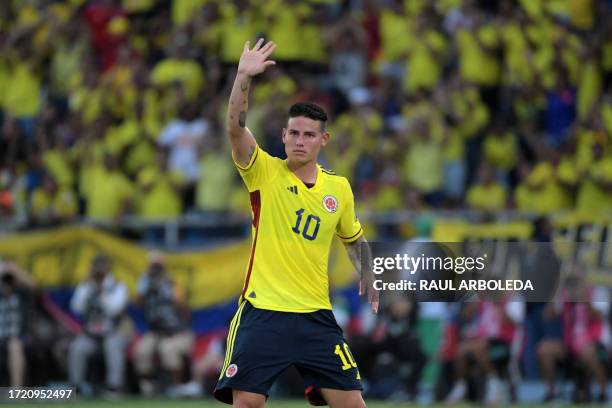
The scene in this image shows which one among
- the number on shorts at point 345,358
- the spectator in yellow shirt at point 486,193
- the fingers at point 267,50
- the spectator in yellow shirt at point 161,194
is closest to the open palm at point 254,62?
the fingers at point 267,50

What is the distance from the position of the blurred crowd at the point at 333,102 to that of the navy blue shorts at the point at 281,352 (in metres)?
8.80

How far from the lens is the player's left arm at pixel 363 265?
8891mm

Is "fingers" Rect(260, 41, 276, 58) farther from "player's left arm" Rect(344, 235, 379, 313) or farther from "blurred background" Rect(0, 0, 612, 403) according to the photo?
"blurred background" Rect(0, 0, 612, 403)

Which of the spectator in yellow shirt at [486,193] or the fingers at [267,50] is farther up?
the fingers at [267,50]

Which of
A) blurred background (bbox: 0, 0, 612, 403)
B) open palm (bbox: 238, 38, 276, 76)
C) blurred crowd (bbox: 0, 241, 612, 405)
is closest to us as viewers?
open palm (bbox: 238, 38, 276, 76)

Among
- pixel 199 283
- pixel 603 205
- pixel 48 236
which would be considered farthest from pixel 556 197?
pixel 48 236

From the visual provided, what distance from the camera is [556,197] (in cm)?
1745

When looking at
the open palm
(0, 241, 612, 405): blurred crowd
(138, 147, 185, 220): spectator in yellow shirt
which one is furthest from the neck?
(138, 147, 185, 220): spectator in yellow shirt

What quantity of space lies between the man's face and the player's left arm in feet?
2.72

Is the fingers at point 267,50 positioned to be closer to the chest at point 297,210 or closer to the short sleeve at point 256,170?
the short sleeve at point 256,170

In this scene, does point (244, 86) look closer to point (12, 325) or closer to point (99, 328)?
point (12, 325)

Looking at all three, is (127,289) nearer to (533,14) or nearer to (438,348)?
(438,348)

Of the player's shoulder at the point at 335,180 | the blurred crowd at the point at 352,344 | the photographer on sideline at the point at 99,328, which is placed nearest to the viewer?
the player's shoulder at the point at 335,180

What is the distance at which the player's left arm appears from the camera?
8891mm
